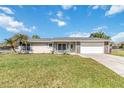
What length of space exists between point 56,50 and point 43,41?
8.16ft

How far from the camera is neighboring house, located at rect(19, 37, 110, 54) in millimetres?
25031

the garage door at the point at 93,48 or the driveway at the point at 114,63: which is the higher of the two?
the garage door at the point at 93,48

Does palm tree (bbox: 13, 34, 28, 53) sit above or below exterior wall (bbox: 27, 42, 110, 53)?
above

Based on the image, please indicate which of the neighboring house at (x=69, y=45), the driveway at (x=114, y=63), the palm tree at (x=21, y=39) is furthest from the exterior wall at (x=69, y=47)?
the driveway at (x=114, y=63)

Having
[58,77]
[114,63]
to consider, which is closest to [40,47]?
[114,63]

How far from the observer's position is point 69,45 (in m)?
26.7

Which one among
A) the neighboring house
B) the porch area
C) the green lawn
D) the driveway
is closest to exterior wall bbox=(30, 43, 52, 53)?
the neighboring house

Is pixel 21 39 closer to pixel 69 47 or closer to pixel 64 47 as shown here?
pixel 64 47

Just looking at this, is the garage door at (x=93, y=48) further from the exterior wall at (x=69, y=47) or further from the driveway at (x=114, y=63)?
the driveway at (x=114, y=63)

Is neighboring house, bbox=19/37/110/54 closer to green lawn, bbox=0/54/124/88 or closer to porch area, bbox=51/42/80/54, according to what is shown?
porch area, bbox=51/42/80/54

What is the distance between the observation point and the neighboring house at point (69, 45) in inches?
985

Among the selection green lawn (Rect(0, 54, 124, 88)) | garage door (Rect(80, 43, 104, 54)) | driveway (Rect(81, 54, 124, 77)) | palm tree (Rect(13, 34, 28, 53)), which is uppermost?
palm tree (Rect(13, 34, 28, 53))

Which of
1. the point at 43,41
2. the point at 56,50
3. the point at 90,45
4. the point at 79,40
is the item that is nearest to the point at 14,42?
the point at 43,41
